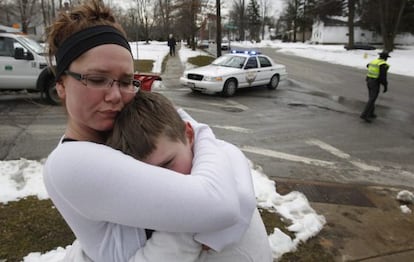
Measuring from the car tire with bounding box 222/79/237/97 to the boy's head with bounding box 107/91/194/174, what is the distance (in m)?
12.0

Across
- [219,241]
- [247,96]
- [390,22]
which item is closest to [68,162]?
[219,241]

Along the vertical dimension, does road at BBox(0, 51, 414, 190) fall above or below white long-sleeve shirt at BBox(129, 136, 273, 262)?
below

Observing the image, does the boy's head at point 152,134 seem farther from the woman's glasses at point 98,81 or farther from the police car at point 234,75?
the police car at point 234,75

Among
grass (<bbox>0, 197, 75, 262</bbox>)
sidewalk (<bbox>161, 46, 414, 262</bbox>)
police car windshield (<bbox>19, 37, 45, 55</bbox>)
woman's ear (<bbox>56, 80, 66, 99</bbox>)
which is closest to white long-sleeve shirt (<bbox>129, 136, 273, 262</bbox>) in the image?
woman's ear (<bbox>56, 80, 66, 99</bbox>)

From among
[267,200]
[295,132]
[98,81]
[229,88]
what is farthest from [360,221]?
[229,88]

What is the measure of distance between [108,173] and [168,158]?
0.22 metres

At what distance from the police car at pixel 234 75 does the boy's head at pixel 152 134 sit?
11.7 meters

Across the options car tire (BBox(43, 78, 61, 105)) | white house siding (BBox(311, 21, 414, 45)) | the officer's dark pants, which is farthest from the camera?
white house siding (BBox(311, 21, 414, 45))

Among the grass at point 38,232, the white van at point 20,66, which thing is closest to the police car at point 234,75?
the white van at point 20,66

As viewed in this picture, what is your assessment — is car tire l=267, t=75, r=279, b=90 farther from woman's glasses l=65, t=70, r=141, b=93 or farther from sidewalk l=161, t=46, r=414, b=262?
woman's glasses l=65, t=70, r=141, b=93

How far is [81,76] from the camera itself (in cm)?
118

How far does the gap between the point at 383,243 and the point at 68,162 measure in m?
3.50

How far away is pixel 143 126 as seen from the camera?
1.14m

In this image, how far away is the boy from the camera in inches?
43.0
